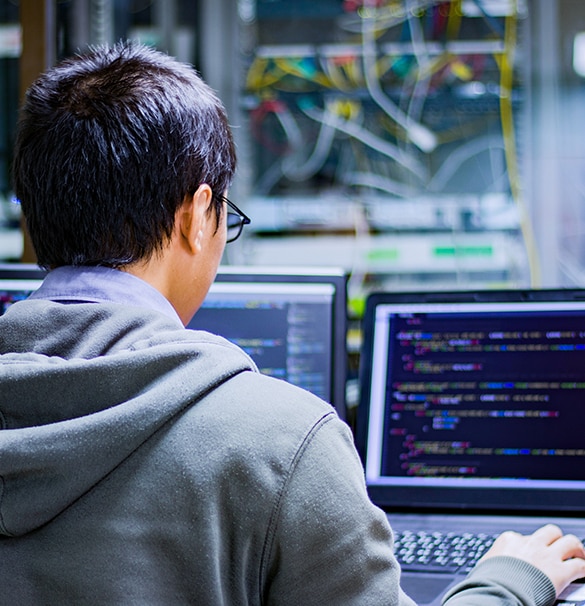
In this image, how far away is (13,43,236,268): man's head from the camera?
0.74 m

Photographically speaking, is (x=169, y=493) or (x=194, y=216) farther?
(x=194, y=216)

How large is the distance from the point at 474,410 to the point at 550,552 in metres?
0.32

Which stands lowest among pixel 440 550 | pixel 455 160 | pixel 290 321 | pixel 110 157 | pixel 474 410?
pixel 440 550

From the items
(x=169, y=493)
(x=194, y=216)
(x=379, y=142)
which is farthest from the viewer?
(x=379, y=142)

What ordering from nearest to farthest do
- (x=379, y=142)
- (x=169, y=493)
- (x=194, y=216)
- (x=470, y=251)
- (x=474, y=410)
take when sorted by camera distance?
(x=169, y=493) → (x=194, y=216) → (x=474, y=410) → (x=470, y=251) → (x=379, y=142)

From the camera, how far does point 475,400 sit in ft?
3.89

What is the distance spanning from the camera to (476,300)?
1208mm

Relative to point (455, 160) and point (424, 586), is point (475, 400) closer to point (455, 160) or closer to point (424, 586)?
point (424, 586)

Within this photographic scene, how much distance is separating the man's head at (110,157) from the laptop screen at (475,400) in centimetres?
51

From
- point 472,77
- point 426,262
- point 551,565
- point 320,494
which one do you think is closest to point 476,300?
point 551,565

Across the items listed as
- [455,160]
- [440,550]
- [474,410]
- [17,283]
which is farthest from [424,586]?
[455,160]

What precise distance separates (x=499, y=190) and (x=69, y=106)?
Result: 168 centimetres

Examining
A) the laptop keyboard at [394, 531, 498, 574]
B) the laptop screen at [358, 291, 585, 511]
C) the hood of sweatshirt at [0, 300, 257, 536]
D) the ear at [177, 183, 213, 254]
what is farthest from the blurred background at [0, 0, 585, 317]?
the hood of sweatshirt at [0, 300, 257, 536]

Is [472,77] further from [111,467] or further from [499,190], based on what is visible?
[111,467]
